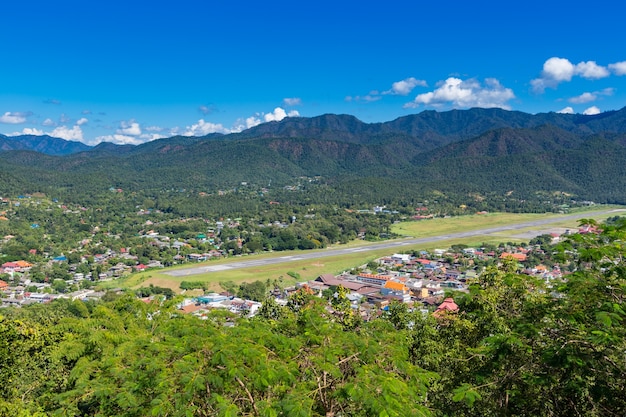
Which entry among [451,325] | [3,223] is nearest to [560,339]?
[451,325]

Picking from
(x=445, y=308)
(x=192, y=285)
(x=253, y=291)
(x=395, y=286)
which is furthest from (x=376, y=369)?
(x=192, y=285)

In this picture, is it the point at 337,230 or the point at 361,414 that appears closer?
the point at 361,414

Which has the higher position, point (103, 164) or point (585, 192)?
point (103, 164)

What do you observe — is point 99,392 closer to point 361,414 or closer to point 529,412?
point 361,414

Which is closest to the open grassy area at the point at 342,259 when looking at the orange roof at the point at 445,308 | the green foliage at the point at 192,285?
the green foliage at the point at 192,285

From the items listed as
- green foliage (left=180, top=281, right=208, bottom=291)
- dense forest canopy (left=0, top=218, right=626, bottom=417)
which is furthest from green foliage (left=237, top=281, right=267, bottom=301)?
dense forest canopy (left=0, top=218, right=626, bottom=417)

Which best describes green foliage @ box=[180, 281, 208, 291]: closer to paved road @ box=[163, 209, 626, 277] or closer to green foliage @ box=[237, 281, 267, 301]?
green foliage @ box=[237, 281, 267, 301]

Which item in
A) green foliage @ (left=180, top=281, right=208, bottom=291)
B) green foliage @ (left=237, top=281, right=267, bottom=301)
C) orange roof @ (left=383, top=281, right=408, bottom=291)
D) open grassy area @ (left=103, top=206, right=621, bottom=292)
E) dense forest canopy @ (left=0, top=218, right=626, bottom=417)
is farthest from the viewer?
open grassy area @ (left=103, top=206, right=621, bottom=292)

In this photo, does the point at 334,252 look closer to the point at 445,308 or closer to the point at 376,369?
the point at 445,308
